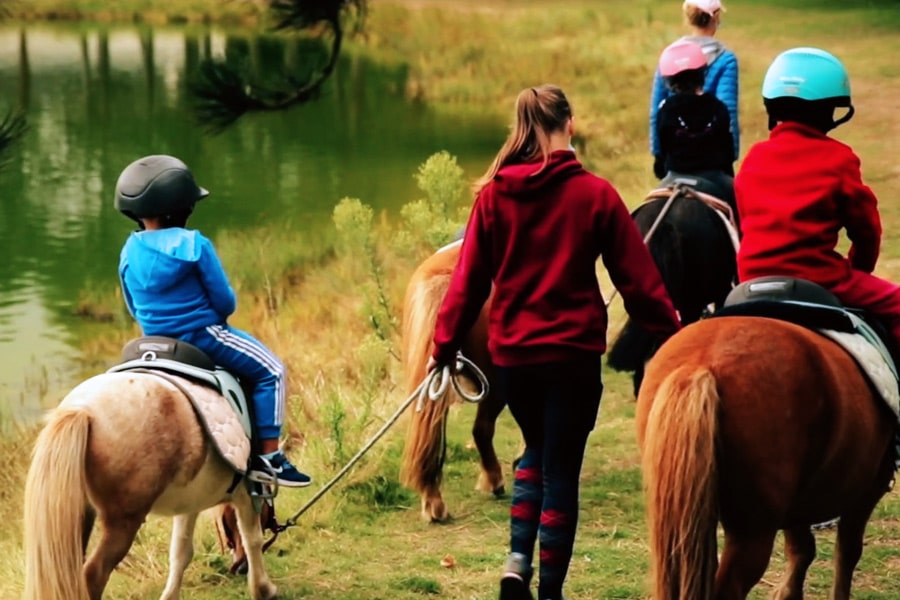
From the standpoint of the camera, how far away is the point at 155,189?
15.7 feet

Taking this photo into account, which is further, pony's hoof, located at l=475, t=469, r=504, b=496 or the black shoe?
pony's hoof, located at l=475, t=469, r=504, b=496

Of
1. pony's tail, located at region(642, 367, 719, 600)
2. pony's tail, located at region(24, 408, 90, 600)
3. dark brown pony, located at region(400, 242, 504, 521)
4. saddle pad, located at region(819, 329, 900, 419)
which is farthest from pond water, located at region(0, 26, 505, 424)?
saddle pad, located at region(819, 329, 900, 419)

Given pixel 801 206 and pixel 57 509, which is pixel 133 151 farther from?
pixel 801 206

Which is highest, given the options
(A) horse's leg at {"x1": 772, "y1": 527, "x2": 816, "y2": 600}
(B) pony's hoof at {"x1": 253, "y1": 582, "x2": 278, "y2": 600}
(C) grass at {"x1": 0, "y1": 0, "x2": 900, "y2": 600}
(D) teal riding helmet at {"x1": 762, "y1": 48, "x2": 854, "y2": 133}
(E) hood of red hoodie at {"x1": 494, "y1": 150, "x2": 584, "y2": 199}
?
(D) teal riding helmet at {"x1": 762, "y1": 48, "x2": 854, "y2": 133}

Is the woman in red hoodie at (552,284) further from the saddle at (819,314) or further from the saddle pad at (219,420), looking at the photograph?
the saddle pad at (219,420)

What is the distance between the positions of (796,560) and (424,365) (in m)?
1.86

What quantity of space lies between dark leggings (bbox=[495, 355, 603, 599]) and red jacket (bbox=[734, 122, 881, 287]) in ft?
2.23

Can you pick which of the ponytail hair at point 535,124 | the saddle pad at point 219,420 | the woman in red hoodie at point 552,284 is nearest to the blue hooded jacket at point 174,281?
the saddle pad at point 219,420

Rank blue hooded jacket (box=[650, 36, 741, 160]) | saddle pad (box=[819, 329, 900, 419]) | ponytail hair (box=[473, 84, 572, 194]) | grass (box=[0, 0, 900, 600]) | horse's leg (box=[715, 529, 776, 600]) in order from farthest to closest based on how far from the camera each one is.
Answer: blue hooded jacket (box=[650, 36, 741, 160]) → grass (box=[0, 0, 900, 600]) → ponytail hair (box=[473, 84, 572, 194]) → saddle pad (box=[819, 329, 900, 419]) → horse's leg (box=[715, 529, 776, 600])

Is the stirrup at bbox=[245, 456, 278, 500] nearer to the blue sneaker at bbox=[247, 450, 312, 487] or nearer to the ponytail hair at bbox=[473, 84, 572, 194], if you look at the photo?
the blue sneaker at bbox=[247, 450, 312, 487]

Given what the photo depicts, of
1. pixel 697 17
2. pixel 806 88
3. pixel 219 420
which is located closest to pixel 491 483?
pixel 219 420

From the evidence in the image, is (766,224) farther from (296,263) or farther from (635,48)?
(635,48)

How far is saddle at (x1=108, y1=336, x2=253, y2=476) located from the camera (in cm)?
471

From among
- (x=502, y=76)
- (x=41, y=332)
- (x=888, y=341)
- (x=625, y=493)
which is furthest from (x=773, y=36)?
(x=888, y=341)
